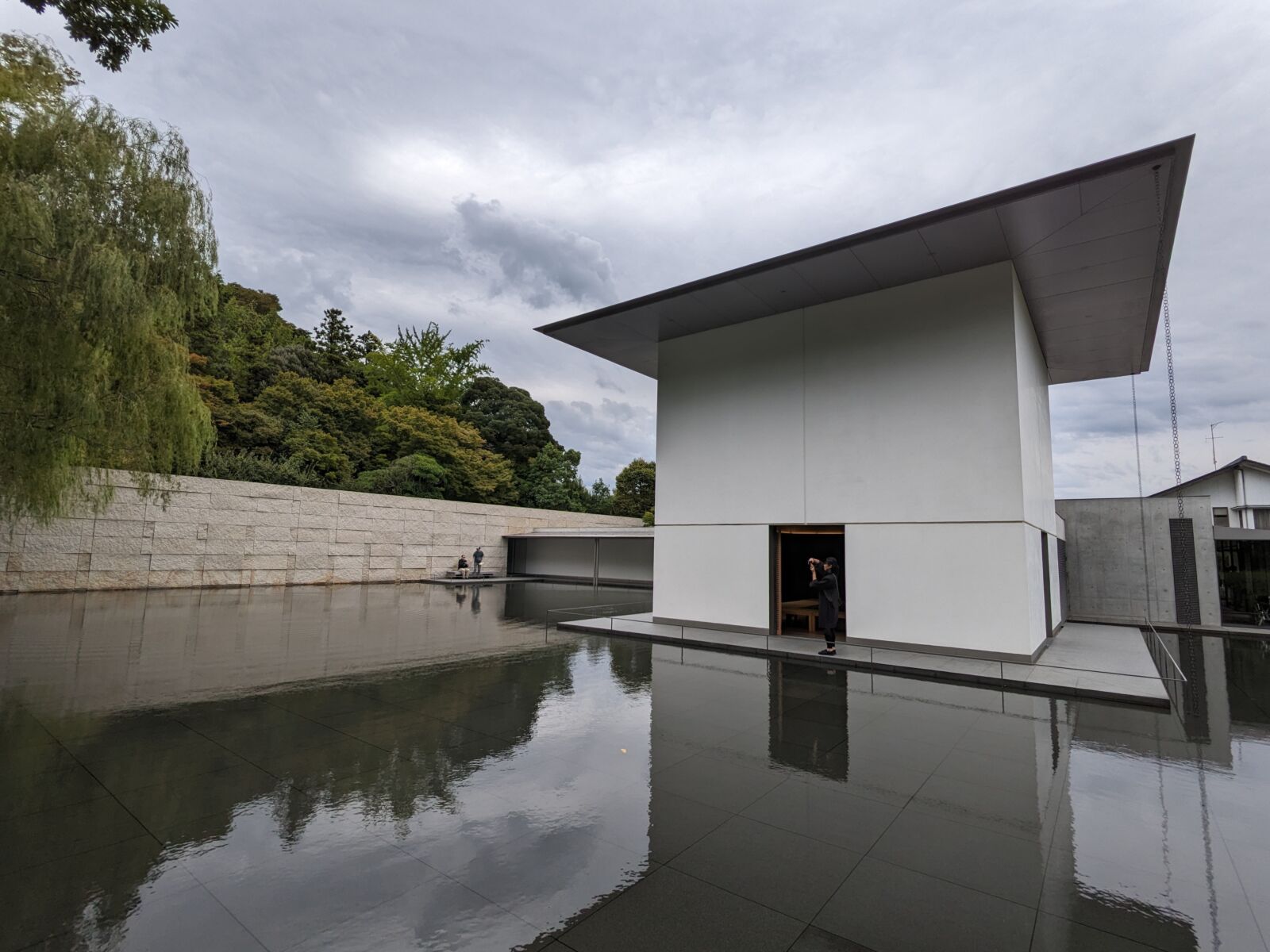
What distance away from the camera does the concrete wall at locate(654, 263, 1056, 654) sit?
970 centimetres

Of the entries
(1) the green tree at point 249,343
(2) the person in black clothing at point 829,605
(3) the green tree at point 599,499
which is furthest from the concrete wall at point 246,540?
(2) the person in black clothing at point 829,605

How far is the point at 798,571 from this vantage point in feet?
47.1

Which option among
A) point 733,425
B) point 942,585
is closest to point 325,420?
point 733,425

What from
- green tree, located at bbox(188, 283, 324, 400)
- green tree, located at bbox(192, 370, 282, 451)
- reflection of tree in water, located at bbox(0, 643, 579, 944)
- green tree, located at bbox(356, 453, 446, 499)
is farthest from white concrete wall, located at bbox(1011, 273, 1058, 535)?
green tree, located at bbox(188, 283, 324, 400)

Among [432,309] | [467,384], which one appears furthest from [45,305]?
[432,309]

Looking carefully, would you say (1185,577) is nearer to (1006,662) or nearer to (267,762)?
(1006,662)

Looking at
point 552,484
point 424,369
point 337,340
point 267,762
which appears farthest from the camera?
point 424,369

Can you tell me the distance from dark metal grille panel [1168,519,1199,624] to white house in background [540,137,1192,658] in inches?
186

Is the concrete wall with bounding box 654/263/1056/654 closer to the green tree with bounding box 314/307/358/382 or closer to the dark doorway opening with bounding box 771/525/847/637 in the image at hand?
the dark doorway opening with bounding box 771/525/847/637

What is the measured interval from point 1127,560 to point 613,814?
17736 mm

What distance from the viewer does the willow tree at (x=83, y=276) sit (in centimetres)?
714

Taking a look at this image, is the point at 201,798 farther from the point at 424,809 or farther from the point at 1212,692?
the point at 1212,692

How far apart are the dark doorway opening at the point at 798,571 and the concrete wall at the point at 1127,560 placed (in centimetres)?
754

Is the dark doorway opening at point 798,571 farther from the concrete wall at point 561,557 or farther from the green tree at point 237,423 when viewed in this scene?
the green tree at point 237,423
